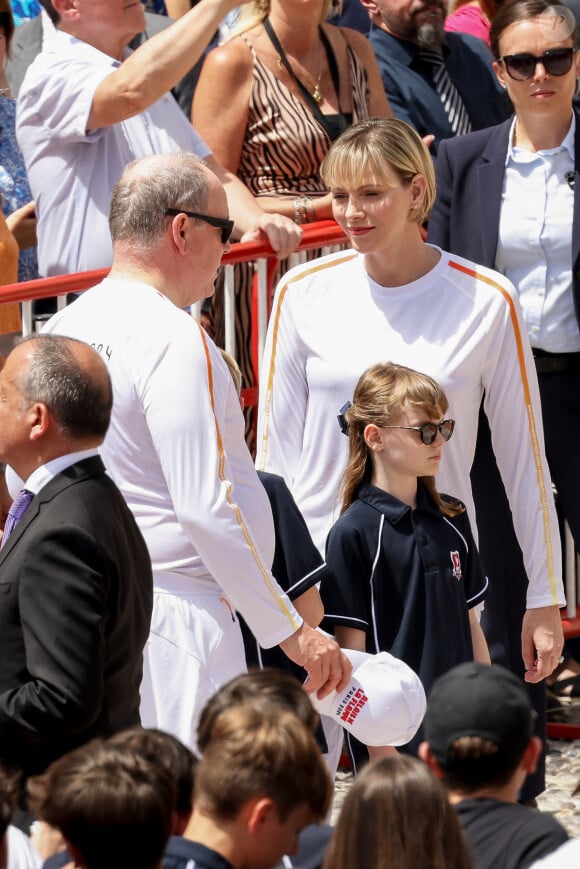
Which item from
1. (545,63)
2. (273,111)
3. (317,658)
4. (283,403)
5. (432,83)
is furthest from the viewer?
(432,83)

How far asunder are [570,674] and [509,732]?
401 cm

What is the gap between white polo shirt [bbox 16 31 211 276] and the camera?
5441 millimetres

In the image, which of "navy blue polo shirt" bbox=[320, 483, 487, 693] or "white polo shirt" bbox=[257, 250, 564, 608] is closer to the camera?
"navy blue polo shirt" bbox=[320, 483, 487, 693]

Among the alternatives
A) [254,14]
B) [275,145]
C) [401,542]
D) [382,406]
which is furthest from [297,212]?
[401,542]

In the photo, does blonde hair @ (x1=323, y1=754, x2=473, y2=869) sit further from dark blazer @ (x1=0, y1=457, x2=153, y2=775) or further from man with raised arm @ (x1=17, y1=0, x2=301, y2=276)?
man with raised arm @ (x1=17, y1=0, x2=301, y2=276)

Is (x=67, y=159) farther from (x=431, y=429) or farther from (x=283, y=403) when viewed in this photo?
(x=431, y=429)

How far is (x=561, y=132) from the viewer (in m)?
5.39

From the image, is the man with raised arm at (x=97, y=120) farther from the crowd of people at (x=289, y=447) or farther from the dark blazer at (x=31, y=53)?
the dark blazer at (x=31, y=53)

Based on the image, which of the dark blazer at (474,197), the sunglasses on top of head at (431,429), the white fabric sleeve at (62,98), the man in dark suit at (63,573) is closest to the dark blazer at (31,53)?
the white fabric sleeve at (62,98)

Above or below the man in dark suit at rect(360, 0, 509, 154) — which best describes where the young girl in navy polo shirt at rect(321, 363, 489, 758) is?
below

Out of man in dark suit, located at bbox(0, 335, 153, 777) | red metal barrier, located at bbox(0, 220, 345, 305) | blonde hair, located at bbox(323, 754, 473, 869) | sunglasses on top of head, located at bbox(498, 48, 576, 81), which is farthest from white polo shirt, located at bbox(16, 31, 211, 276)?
blonde hair, located at bbox(323, 754, 473, 869)

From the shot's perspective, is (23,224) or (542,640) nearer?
(542,640)

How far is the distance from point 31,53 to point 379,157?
2.49 meters

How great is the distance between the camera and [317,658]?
369 cm
